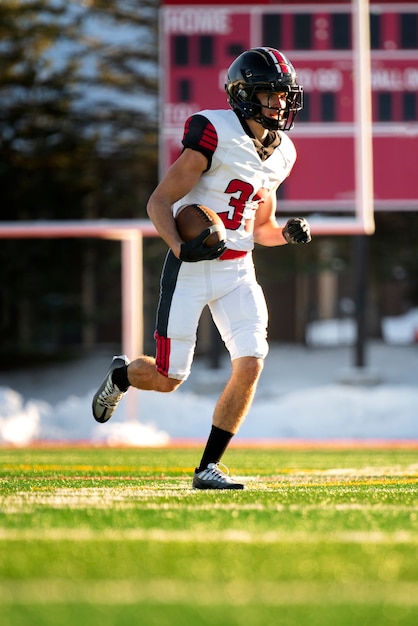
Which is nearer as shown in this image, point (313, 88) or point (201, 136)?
point (201, 136)

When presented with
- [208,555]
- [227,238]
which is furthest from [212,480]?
[208,555]

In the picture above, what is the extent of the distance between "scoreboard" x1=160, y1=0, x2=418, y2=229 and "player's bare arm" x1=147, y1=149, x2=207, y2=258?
5.28m

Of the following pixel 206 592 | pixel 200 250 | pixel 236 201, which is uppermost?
pixel 236 201

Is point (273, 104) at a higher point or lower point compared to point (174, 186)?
higher

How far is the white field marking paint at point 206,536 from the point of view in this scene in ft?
8.15

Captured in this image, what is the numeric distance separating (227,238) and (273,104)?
0.46 meters

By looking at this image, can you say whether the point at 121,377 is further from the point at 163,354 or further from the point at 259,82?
Answer: the point at 259,82

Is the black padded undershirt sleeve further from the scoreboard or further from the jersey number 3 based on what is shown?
the scoreboard

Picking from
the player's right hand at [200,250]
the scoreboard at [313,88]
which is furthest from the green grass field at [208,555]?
the scoreboard at [313,88]

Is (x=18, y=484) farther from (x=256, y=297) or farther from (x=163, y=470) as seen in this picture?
(x=163, y=470)

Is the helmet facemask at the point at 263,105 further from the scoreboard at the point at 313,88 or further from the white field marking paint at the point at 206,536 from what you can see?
the scoreboard at the point at 313,88

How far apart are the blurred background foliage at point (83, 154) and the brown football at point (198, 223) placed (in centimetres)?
962

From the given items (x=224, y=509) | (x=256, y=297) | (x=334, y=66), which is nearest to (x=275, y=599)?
(x=224, y=509)

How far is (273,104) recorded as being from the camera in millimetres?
3957
